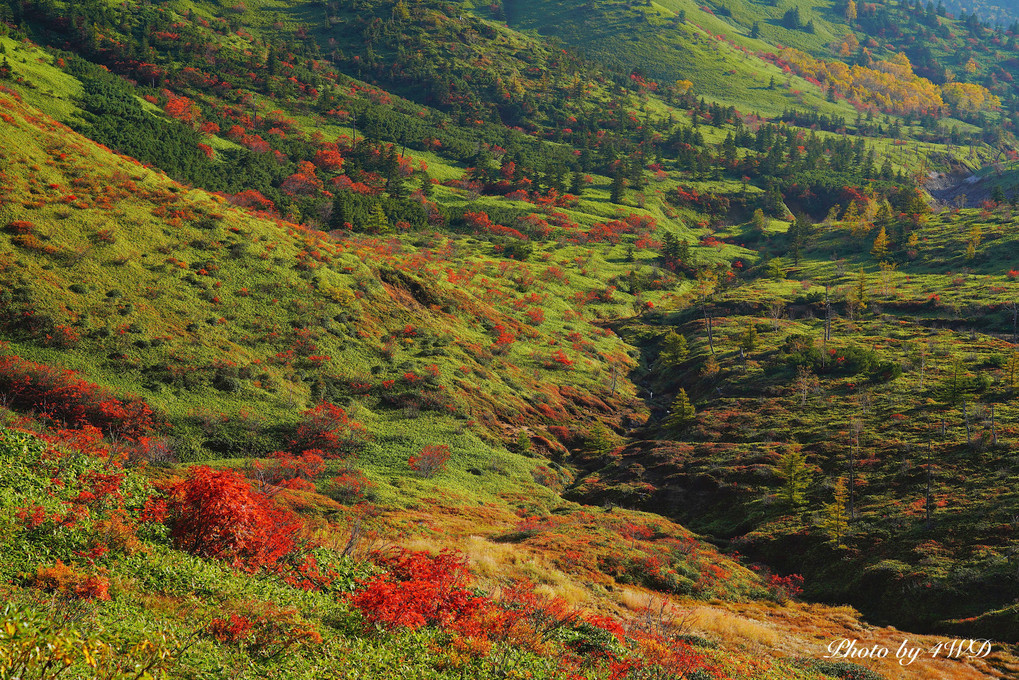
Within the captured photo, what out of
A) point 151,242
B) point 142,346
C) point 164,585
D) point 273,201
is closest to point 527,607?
point 164,585

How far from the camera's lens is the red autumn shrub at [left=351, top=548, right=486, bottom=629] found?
555 inches

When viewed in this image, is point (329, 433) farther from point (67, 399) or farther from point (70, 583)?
point (70, 583)

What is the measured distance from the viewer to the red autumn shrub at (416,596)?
46.3 feet

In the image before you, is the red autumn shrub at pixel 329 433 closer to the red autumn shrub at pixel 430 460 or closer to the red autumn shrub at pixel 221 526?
the red autumn shrub at pixel 430 460

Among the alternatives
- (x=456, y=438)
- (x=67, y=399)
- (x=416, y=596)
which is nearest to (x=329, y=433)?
(x=456, y=438)

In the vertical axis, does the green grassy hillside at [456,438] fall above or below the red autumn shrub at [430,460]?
above

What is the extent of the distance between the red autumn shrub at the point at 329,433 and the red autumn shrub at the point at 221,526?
27.6 m

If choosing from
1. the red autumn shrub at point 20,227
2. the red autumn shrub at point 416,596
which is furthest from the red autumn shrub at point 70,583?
the red autumn shrub at point 20,227

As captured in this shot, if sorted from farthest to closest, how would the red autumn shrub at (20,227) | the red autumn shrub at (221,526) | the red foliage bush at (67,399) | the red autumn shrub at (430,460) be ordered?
the red autumn shrub at (20,227) < the red autumn shrub at (430,460) < the red foliage bush at (67,399) < the red autumn shrub at (221,526)

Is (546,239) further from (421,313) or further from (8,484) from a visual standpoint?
(8,484)

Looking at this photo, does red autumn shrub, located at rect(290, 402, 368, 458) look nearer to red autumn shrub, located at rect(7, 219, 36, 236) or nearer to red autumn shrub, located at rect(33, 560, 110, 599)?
red autumn shrub, located at rect(7, 219, 36, 236)

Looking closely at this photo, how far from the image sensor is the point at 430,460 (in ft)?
154

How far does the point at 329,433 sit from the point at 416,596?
109 feet

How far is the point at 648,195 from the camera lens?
6850 inches
